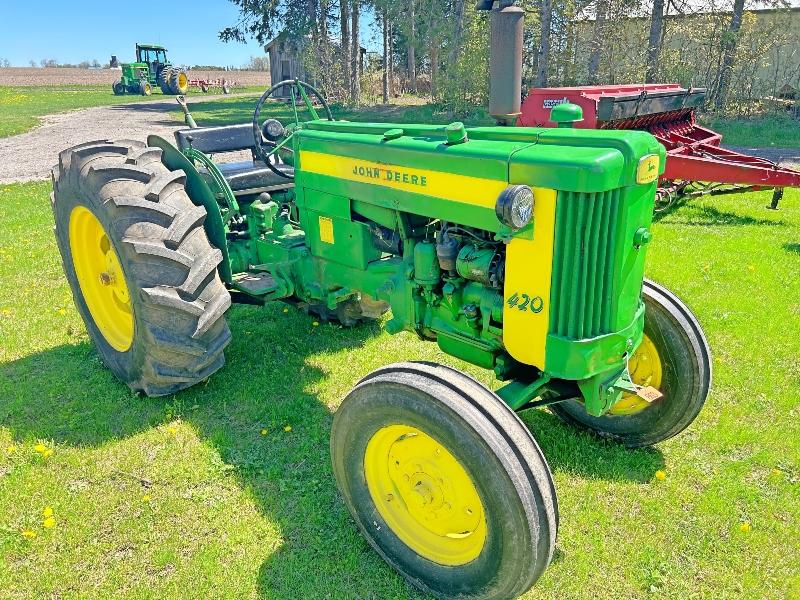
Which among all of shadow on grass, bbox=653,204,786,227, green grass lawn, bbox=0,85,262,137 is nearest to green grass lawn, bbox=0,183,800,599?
shadow on grass, bbox=653,204,786,227

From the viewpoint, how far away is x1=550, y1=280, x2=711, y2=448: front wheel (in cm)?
319

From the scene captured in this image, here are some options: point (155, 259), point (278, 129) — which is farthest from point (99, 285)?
point (278, 129)

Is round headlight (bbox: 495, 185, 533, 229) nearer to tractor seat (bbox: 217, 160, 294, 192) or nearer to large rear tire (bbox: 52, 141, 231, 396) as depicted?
large rear tire (bbox: 52, 141, 231, 396)

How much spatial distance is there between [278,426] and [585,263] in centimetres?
212

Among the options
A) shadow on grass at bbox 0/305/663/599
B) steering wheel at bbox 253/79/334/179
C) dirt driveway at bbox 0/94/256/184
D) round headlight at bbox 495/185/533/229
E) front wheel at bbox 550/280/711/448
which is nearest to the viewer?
round headlight at bbox 495/185/533/229

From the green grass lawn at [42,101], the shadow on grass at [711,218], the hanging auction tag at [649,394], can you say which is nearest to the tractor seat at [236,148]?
the hanging auction tag at [649,394]

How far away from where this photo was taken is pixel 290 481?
329 centimetres

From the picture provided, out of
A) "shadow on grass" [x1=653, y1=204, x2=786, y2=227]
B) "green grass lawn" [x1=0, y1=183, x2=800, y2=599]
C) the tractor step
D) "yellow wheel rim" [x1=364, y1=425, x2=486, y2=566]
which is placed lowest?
"green grass lawn" [x1=0, y1=183, x2=800, y2=599]

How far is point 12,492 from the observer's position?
3205mm

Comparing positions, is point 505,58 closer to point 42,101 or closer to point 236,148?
point 236,148

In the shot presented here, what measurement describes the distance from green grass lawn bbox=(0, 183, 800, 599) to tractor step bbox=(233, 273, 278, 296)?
583 mm

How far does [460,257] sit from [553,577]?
1.44 metres

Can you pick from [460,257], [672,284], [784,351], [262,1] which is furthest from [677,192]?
[262,1]

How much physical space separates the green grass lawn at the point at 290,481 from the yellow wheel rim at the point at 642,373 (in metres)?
0.25
